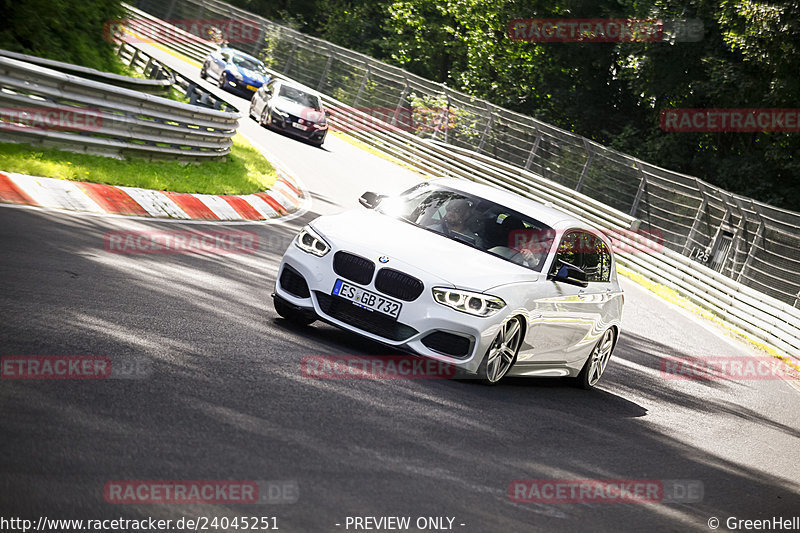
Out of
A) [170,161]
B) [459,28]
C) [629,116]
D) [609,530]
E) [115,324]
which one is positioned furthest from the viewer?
[459,28]

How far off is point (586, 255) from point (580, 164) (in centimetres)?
2010

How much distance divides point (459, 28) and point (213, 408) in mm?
48414

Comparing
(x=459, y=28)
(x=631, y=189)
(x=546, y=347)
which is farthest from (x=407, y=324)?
(x=459, y=28)

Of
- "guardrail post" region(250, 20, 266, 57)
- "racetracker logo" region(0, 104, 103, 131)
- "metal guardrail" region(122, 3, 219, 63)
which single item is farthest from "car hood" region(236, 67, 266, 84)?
"racetracker logo" region(0, 104, 103, 131)

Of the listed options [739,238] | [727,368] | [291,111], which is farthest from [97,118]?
[739,238]

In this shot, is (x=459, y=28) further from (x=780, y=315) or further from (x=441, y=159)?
(x=780, y=315)

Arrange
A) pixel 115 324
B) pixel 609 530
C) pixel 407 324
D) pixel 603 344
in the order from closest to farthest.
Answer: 1. pixel 609 530
2. pixel 115 324
3. pixel 407 324
4. pixel 603 344

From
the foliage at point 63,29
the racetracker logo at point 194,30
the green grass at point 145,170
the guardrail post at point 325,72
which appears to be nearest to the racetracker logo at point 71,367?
the green grass at point 145,170

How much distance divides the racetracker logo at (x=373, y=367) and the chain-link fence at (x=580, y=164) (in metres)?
14.4

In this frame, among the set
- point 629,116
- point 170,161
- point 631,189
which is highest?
point 629,116

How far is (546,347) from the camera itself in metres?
9.12

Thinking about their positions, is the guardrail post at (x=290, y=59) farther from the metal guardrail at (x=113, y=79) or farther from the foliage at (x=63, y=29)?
the metal guardrail at (x=113, y=79)

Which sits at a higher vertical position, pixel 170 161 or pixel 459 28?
pixel 459 28

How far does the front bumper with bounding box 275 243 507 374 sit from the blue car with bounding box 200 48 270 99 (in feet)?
90.2
